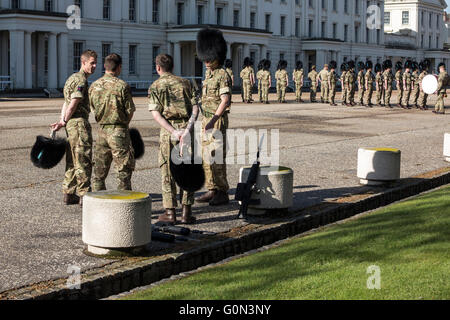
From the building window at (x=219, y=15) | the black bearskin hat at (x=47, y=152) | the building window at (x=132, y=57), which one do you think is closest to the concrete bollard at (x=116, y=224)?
the black bearskin hat at (x=47, y=152)

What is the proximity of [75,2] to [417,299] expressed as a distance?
163ft

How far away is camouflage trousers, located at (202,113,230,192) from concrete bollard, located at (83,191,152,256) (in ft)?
7.88

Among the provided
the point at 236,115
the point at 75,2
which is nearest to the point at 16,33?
the point at 75,2

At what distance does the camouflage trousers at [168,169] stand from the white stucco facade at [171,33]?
39.7 m

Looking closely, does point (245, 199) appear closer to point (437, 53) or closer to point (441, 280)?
point (441, 280)

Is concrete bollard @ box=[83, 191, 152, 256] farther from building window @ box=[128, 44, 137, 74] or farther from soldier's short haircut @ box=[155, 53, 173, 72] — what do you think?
building window @ box=[128, 44, 137, 74]

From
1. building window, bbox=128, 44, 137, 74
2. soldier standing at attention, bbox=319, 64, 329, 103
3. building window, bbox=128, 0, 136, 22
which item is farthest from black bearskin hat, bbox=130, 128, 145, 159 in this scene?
building window, bbox=128, 0, 136, 22

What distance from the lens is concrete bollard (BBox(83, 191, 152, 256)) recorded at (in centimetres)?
704

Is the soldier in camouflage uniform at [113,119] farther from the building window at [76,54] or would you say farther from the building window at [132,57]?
the building window at [132,57]

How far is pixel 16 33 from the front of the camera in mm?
46250

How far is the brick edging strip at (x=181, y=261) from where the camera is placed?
20.0ft

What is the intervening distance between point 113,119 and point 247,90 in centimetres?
2944

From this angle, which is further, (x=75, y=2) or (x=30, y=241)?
(x=75, y=2)
